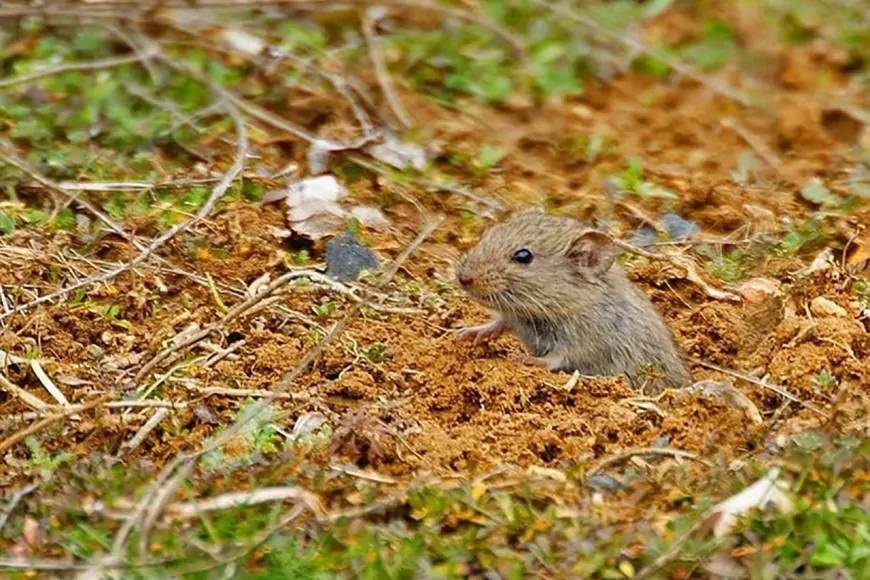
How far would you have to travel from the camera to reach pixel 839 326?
6570 mm

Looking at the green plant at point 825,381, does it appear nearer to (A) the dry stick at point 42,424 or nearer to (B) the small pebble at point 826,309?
(B) the small pebble at point 826,309

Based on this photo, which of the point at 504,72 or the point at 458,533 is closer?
the point at 458,533

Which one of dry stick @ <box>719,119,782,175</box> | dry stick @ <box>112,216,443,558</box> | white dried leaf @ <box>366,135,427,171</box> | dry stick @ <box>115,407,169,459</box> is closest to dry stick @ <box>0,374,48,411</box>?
dry stick @ <box>115,407,169,459</box>

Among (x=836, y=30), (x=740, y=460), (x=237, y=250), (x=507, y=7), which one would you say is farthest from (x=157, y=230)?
(x=836, y=30)

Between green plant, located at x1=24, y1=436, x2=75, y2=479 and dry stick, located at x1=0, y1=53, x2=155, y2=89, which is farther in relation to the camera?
dry stick, located at x1=0, y1=53, x2=155, y2=89

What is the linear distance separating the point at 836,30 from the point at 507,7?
2.07m

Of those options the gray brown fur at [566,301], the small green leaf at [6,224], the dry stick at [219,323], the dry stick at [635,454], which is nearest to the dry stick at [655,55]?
the gray brown fur at [566,301]

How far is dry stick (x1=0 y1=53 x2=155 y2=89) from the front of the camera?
8.23 m

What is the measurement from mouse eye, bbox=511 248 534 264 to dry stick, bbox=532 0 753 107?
3.22m

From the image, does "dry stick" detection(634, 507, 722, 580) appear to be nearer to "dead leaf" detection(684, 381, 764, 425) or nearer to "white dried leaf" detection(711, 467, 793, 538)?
"white dried leaf" detection(711, 467, 793, 538)

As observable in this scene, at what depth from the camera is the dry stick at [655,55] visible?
9820 millimetres

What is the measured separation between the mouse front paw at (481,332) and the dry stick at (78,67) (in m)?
2.73

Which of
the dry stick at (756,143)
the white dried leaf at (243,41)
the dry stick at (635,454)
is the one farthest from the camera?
the white dried leaf at (243,41)

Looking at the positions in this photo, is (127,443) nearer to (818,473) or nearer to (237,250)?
(237,250)
